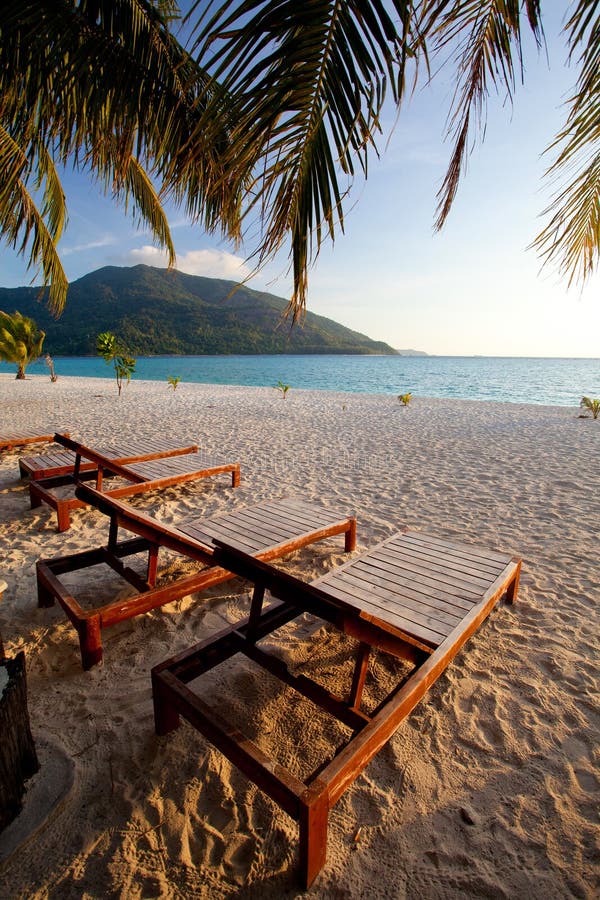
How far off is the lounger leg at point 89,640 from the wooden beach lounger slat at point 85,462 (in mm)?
3215

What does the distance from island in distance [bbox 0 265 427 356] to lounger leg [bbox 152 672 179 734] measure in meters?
57.9

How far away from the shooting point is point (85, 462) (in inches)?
209

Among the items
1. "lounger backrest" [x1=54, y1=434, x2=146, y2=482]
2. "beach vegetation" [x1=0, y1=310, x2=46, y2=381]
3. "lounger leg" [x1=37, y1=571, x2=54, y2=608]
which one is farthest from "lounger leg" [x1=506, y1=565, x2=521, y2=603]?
"beach vegetation" [x1=0, y1=310, x2=46, y2=381]

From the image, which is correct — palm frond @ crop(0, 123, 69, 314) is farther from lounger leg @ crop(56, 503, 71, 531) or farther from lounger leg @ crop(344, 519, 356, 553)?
lounger leg @ crop(344, 519, 356, 553)

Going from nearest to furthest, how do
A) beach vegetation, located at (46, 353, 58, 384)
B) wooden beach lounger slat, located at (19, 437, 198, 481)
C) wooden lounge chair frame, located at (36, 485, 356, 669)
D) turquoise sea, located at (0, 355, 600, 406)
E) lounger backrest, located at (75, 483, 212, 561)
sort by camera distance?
wooden lounge chair frame, located at (36, 485, 356, 669) < lounger backrest, located at (75, 483, 212, 561) < wooden beach lounger slat, located at (19, 437, 198, 481) < beach vegetation, located at (46, 353, 58, 384) < turquoise sea, located at (0, 355, 600, 406)

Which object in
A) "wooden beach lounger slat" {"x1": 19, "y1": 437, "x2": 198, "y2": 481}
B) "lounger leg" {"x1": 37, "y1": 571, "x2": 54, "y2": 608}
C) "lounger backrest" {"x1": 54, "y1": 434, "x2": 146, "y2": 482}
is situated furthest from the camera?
"wooden beach lounger slat" {"x1": 19, "y1": 437, "x2": 198, "y2": 481}

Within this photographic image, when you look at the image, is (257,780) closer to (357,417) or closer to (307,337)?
(357,417)

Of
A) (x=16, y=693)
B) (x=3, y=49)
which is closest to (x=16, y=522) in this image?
Result: (x=16, y=693)

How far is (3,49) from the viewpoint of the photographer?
247 centimetres

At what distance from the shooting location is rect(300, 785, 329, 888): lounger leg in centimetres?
A: 132

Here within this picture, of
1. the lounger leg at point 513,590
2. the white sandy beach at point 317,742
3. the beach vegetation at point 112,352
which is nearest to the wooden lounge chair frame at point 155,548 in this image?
the white sandy beach at point 317,742

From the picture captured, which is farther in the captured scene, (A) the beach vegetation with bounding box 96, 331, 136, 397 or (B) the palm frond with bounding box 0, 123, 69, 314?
(A) the beach vegetation with bounding box 96, 331, 136, 397

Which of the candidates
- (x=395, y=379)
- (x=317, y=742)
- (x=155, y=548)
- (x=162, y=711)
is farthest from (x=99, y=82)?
(x=395, y=379)

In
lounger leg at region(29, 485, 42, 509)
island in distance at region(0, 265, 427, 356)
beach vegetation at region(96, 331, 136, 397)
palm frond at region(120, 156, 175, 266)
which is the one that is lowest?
lounger leg at region(29, 485, 42, 509)
